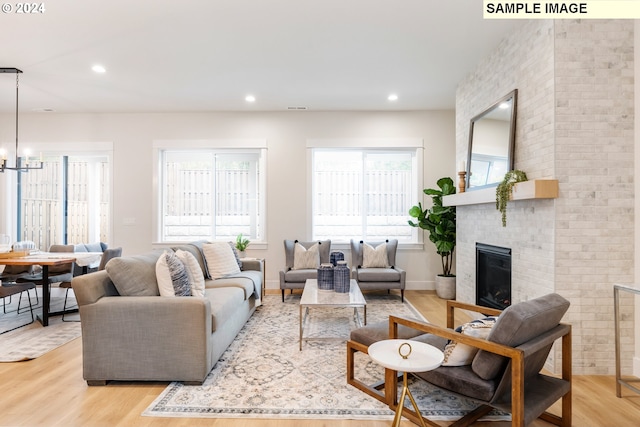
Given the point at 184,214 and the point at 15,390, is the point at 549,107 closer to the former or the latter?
the point at 15,390

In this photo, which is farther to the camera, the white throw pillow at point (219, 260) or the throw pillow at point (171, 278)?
the white throw pillow at point (219, 260)

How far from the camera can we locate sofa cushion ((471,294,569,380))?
1765 mm

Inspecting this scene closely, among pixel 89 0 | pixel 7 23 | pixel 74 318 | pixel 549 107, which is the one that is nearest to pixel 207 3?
pixel 89 0

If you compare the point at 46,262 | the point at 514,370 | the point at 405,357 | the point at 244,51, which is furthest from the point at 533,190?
the point at 46,262

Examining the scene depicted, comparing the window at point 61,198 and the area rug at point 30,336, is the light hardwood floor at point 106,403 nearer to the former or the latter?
the area rug at point 30,336

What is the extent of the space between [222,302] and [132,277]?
749 mm

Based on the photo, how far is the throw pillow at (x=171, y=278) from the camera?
9.12 feet

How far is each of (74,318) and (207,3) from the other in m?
3.84

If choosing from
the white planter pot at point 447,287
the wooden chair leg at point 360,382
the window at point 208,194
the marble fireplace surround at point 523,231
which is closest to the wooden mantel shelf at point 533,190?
the marble fireplace surround at point 523,231

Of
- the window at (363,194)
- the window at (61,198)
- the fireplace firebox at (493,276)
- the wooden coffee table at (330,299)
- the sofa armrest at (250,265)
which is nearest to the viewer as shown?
the wooden coffee table at (330,299)

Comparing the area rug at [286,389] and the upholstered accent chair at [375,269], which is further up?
the upholstered accent chair at [375,269]

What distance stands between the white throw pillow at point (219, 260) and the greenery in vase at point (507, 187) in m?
3.04

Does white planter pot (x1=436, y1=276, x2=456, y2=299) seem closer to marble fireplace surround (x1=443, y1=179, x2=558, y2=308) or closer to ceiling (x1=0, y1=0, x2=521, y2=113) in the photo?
marble fireplace surround (x1=443, y1=179, x2=558, y2=308)

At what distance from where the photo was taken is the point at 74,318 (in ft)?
14.1
